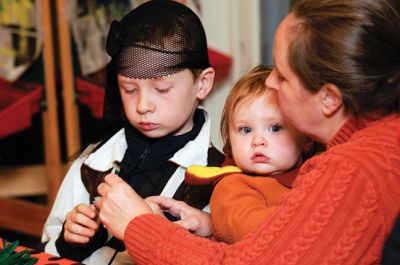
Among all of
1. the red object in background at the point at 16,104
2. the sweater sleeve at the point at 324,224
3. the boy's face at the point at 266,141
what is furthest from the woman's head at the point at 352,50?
the red object in background at the point at 16,104

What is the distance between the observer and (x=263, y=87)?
1.47 m

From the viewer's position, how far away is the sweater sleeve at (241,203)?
133 centimetres

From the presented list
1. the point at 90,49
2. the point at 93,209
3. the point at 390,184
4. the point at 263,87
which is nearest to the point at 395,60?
the point at 390,184

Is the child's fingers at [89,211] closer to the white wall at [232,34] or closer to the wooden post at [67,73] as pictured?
the wooden post at [67,73]

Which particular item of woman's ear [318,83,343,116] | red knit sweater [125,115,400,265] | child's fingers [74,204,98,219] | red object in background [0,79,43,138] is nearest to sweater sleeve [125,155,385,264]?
red knit sweater [125,115,400,265]

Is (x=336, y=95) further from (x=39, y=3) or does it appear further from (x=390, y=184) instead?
(x=39, y=3)

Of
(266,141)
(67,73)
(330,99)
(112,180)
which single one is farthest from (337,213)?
(67,73)

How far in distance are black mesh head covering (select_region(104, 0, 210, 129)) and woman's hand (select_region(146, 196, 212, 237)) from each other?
0.90ft

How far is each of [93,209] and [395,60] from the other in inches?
27.6

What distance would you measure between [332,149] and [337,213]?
11 cm

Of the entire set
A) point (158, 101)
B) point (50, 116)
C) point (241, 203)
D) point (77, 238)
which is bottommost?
point (50, 116)

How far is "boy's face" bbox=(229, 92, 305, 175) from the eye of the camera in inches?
56.7

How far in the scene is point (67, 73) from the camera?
3.35m

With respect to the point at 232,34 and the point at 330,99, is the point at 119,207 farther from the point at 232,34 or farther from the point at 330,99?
the point at 232,34
